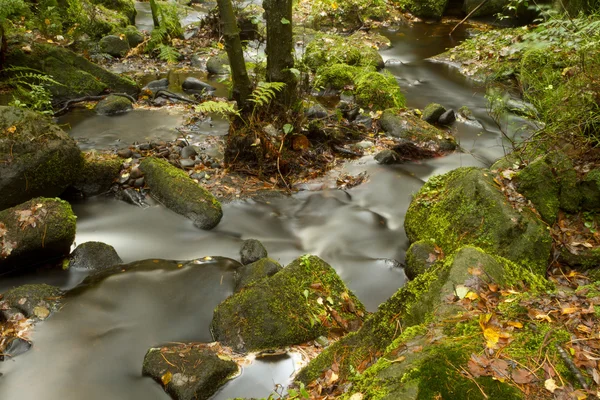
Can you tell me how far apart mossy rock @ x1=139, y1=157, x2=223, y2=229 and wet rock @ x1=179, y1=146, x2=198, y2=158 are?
0.72 meters

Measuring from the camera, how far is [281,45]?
19.8 feet

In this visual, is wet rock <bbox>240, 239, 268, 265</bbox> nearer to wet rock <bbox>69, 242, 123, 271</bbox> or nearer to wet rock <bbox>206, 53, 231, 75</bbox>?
wet rock <bbox>69, 242, 123, 271</bbox>

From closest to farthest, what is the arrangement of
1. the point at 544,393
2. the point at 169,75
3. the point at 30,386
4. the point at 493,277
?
the point at 544,393
the point at 493,277
the point at 30,386
the point at 169,75

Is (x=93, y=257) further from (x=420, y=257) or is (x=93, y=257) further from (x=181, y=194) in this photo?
(x=420, y=257)

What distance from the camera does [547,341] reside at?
6.57 feet

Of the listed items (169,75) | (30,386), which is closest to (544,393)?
(30,386)

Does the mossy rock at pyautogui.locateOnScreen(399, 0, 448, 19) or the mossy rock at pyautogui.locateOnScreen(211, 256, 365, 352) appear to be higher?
the mossy rock at pyautogui.locateOnScreen(399, 0, 448, 19)

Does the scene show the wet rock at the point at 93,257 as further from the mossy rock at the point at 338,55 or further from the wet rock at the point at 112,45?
the wet rock at the point at 112,45

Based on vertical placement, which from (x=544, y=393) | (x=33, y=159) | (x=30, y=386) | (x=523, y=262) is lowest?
(x=30, y=386)

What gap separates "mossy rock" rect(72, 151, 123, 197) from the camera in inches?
227

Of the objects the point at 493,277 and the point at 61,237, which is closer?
the point at 493,277

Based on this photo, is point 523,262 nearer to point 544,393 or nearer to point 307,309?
point 307,309

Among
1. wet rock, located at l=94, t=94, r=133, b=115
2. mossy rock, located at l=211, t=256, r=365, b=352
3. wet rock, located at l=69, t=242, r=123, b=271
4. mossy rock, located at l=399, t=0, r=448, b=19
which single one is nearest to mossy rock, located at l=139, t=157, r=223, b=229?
wet rock, located at l=69, t=242, r=123, b=271

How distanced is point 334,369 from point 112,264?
9.62ft
